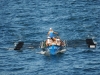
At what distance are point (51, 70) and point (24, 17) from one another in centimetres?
3500

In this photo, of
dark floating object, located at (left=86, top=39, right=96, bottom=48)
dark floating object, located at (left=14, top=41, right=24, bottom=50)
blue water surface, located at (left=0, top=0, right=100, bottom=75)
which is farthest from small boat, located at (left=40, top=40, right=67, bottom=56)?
dark floating object, located at (left=86, top=39, right=96, bottom=48)

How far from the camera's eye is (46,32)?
315 feet

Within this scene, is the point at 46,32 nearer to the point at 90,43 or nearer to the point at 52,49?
the point at 90,43

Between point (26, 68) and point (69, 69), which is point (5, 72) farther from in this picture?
point (69, 69)

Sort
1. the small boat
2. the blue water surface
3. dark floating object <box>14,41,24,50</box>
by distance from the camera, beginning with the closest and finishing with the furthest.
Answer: the blue water surface < the small boat < dark floating object <box>14,41,24,50</box>

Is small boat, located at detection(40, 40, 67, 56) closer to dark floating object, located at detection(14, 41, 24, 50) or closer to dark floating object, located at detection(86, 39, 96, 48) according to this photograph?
dark floating object, located at detection(14, 41, 24, 50)

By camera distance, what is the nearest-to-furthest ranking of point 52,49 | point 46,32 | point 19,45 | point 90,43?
point 52,49, point 90,43, point 19,45, point 46,32

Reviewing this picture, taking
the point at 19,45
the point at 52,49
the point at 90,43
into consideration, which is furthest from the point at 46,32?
the point at 52,49

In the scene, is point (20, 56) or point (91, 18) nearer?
point (20, 56)

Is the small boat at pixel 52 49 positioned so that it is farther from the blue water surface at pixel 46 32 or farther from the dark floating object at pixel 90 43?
the dark floating object at pixel 90 43

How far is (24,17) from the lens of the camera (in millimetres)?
109938

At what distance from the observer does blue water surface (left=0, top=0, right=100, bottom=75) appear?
255ft

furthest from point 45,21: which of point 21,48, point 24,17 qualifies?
point 21,48

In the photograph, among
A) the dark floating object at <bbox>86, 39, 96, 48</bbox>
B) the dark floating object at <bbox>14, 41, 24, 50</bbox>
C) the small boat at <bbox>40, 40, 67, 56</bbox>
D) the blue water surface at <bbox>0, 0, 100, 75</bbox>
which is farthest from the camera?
the dark floating object at <bbox>14, 41, 24, 50</bbox>
